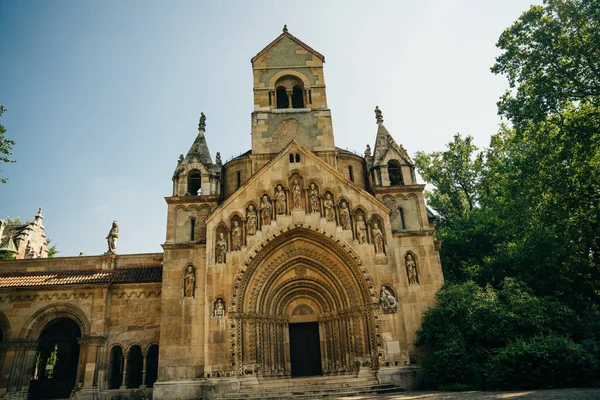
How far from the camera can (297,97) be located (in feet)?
82.5

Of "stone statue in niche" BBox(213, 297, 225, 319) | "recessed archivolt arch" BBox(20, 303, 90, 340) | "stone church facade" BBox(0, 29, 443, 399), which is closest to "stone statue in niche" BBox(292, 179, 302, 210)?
"stone church facade" BBox(0, 29, 443, 399)

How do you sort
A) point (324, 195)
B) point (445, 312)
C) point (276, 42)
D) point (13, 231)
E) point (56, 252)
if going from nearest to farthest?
point (445, 312) < point (324, 195) < point (276, 42) < point (13, 231) < point (56, 252)

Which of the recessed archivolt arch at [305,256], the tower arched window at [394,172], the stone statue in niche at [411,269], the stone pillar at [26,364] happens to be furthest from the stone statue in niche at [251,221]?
the stone pillar at [26,364]

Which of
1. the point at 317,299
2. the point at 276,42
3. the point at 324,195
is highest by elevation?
the point at 276,42

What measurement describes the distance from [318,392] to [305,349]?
4.14 m

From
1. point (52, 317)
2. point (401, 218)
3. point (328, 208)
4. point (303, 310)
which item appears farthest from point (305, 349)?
point (52, 317)

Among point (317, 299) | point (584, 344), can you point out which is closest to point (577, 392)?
point (584, 344)

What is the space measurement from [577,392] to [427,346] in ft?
20.8

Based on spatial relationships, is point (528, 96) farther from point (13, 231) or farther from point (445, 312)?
point (13, 231)

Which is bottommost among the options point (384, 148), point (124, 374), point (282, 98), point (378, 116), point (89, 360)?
point (124, 374)

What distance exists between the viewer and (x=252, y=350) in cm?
1712

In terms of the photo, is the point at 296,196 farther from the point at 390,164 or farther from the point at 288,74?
the point at 288,74

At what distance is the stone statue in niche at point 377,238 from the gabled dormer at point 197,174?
847 cm

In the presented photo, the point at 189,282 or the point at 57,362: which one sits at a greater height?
the point at 189,282
